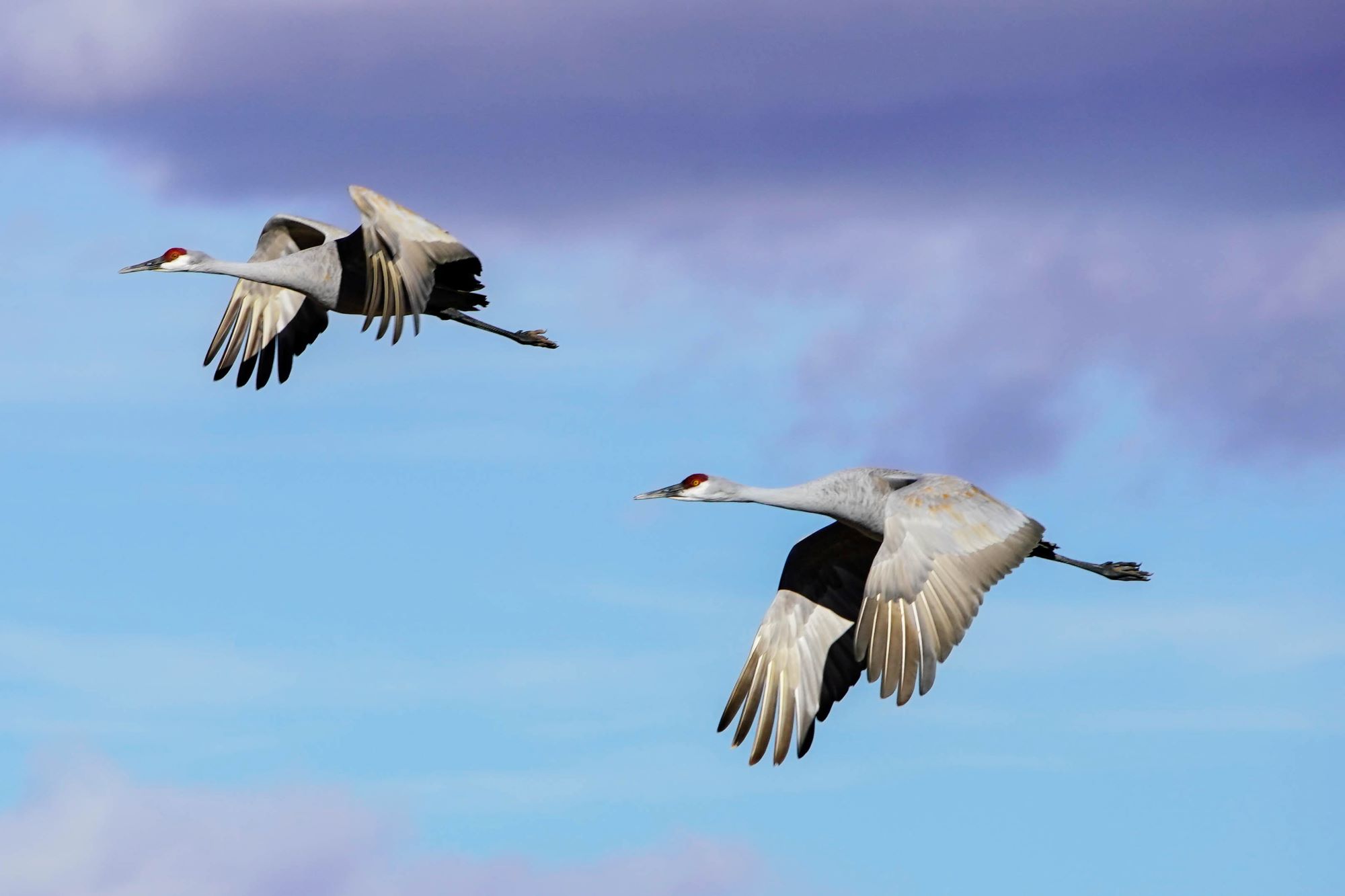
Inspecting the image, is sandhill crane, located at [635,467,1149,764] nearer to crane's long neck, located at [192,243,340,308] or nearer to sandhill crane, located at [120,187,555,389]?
sandhill crane, located at [120,187,555,389]

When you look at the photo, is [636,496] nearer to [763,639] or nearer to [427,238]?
[763,639]

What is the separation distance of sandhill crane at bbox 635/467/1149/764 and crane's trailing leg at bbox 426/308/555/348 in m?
3.76

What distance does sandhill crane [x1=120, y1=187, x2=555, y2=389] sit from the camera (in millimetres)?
16016

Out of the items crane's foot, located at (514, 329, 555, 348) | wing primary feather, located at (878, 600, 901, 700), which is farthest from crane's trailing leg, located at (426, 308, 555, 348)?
wing primary feather, located at (878, 600, 901, 700)

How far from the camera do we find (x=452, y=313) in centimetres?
1825

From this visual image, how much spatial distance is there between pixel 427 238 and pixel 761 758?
4578mm

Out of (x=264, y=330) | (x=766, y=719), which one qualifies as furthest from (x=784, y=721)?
(x=264, y=330)

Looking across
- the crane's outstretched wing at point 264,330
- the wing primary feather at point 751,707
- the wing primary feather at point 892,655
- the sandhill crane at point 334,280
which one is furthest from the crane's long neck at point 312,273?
the wing primary feather at point 892,655

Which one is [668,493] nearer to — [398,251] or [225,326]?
[398,251]

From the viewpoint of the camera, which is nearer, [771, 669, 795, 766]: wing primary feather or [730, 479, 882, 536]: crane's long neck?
[730, 479, 882, 536]: crane's long neck

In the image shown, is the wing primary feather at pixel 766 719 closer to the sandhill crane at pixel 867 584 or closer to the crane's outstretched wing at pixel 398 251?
the sandhill crane at pixel 867 584

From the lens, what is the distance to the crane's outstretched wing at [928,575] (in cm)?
1335

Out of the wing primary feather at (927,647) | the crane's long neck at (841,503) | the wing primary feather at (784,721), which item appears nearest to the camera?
the wing primary feather at (927,647)

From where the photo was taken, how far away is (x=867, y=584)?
44.4 ft
